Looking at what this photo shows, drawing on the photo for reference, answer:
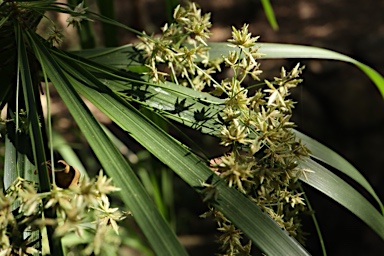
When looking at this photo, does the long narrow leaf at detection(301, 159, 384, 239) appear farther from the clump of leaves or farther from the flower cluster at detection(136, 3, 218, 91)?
the flower cluster at detection(136, 3, 218, 91)

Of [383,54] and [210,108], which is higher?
[383,54]

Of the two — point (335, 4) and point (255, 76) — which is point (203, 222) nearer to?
point (335, 4)

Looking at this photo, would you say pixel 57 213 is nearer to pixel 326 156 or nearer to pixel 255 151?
pixel 255 151

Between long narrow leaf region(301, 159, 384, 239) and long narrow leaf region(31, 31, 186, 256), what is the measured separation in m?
0.23

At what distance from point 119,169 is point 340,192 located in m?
0.31

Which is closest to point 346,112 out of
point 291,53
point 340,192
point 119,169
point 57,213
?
point 291,53

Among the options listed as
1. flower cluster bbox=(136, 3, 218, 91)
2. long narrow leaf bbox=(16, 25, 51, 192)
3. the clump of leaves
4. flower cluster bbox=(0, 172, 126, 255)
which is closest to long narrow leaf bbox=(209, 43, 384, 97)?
flower cluster bbox=(136, 3, 218, 91)

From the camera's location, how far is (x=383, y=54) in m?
2.88

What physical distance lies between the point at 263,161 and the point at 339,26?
9.79ft

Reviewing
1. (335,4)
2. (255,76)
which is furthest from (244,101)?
(335,4)

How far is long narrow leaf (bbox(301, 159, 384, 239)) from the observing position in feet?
2.54

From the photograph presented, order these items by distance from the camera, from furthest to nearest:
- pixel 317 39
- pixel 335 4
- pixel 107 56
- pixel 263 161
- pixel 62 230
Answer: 1. pixel 335 4
2. pixel 317 39
3. pixel 107 56
4. pixel 263 161
5. pixel 62 230

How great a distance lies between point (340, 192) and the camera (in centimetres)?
79

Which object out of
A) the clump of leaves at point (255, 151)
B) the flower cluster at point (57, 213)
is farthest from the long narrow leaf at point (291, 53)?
the flower cluster at point (57, 213)
